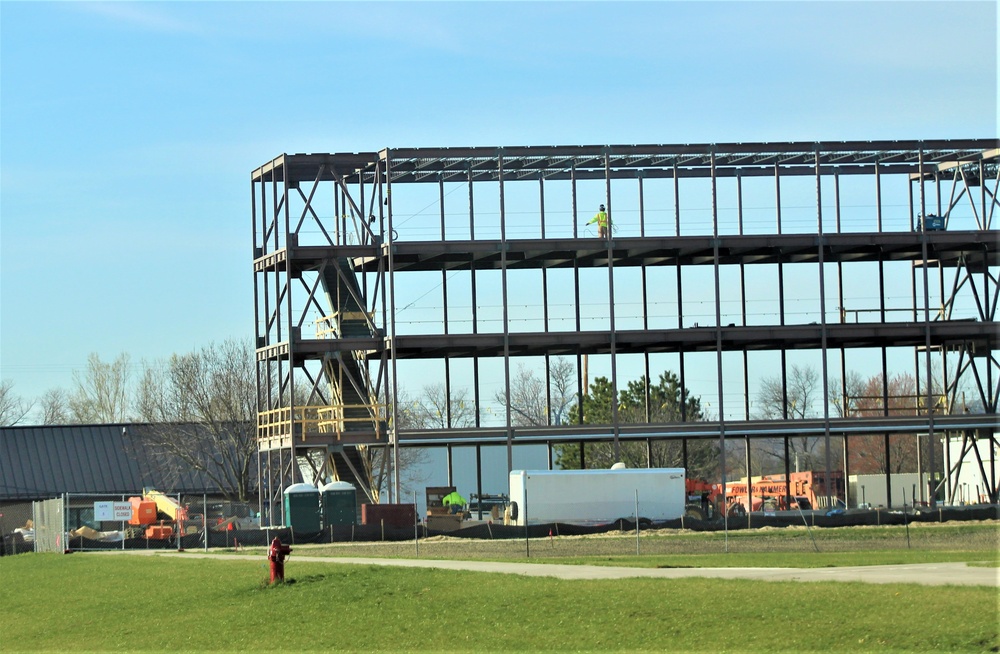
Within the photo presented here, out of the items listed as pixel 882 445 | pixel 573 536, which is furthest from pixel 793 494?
pixel 882 445

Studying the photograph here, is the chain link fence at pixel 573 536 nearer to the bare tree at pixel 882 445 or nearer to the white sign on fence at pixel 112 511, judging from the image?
the white sign on fence at pixel 112 511

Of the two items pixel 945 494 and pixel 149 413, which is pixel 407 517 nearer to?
pixel 945 494

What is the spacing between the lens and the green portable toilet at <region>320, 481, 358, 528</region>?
50469 millimetres

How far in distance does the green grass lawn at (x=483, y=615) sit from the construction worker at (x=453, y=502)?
24633 millimetres

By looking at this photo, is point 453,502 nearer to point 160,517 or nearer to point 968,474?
point 160,517

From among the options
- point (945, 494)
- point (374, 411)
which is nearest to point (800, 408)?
point (945, 494)

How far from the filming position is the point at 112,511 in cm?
5331

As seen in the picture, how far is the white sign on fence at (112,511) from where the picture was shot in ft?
174

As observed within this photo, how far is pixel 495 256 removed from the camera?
58.7 metres

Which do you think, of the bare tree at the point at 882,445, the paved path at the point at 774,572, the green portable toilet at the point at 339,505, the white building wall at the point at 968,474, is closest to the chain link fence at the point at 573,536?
the green portable toilet at the point at 339,505

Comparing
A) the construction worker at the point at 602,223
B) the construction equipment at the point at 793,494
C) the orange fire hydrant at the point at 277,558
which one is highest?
the construction worker at the point at 602,223

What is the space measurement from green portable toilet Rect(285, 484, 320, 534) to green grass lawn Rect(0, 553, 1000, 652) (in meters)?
18.1

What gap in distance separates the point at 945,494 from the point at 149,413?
181 ft

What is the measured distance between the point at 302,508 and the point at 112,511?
840 centimetres
